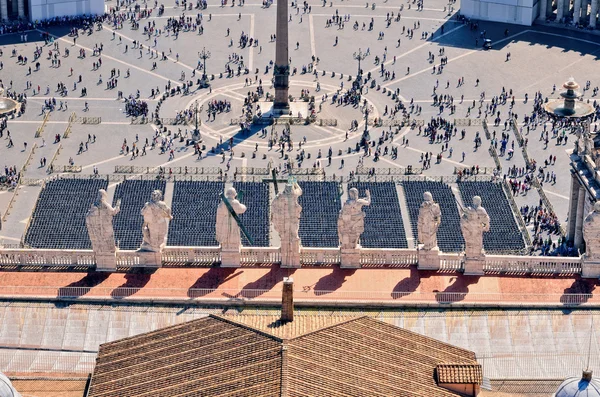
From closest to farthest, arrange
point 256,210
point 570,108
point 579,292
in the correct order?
point 579,292, point 570,108, point 256,210

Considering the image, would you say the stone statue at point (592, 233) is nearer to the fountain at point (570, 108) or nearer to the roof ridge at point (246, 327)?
the roof ridge at point (246, 327)

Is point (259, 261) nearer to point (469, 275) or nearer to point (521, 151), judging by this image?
point (469, 275)

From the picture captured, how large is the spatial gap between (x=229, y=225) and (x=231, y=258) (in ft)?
7.77

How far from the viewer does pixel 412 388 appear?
277 feet

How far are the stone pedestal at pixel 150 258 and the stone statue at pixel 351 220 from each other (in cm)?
1110

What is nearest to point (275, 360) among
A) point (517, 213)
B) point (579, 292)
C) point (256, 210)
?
point (579, 292)

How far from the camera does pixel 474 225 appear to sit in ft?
336

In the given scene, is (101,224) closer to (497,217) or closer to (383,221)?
(383,221)

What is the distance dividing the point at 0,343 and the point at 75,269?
8.44 m

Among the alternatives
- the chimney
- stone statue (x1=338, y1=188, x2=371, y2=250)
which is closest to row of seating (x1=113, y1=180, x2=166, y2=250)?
stone statue (x1=338, y1=188, x2=371, y2=250)

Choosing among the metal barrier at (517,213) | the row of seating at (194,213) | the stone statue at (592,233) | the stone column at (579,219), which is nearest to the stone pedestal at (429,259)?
the stone statue at (592,233)

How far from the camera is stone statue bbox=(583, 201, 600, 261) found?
3979 inches

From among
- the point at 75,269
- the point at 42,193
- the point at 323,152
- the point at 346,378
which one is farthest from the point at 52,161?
the point at 346,378

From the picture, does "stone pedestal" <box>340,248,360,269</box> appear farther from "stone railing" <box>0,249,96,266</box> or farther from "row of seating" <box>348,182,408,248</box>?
"row of seating" <box>348,182,408,248</box>
